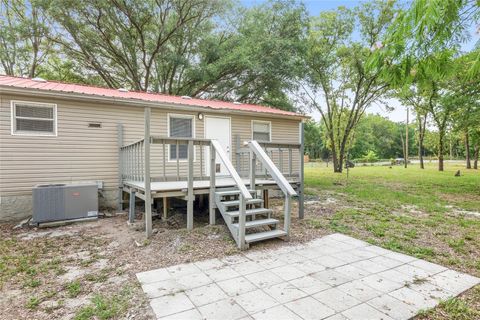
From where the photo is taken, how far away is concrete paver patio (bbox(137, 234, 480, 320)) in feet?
7.58

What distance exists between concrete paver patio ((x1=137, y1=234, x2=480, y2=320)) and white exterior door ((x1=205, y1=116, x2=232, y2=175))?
4504 millimetres

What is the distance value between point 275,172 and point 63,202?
4.34m

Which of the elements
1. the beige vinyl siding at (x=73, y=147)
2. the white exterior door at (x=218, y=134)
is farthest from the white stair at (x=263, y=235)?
the beige vinyl siding at (x=73, y=147)

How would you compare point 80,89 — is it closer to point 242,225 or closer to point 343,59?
point 242,225

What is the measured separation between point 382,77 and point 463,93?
8.84m

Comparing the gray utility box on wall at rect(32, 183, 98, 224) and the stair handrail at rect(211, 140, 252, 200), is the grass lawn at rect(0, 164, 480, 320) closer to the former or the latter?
the gray utility box on wall at rect(32, 183, 98, 224)

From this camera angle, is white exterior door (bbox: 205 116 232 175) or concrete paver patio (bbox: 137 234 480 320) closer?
concrete paver patio (bbox: 137 234 480 320)

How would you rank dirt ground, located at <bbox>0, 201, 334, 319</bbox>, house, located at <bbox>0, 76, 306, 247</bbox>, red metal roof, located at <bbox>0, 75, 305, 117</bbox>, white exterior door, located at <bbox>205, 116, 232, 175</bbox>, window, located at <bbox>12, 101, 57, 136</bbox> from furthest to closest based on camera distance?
white exterior door, located at <bbox>205, 116, 232, 175</bbox> < red metal roof, located at <bbox>0, 75, 305, 117</bbox> < window, located at <bbox>12, 101, 57, 136</bbox> < house, located at <bbox>0, 76, 306, 247</bbox> < dirt ground, located at <bbox>0, 201, 334, 319</bbox>

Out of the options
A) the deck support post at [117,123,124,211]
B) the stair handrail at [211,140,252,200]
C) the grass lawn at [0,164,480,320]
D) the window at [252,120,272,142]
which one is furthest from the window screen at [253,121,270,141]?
the stair handrail at [211,140,252,200]

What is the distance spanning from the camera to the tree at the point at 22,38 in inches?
469

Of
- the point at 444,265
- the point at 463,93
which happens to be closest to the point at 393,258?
the point at 444,265

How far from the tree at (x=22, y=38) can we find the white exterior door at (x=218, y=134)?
31.1ft

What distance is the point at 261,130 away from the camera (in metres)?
9.07

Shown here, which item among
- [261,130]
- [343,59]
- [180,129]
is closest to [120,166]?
[180,129]
